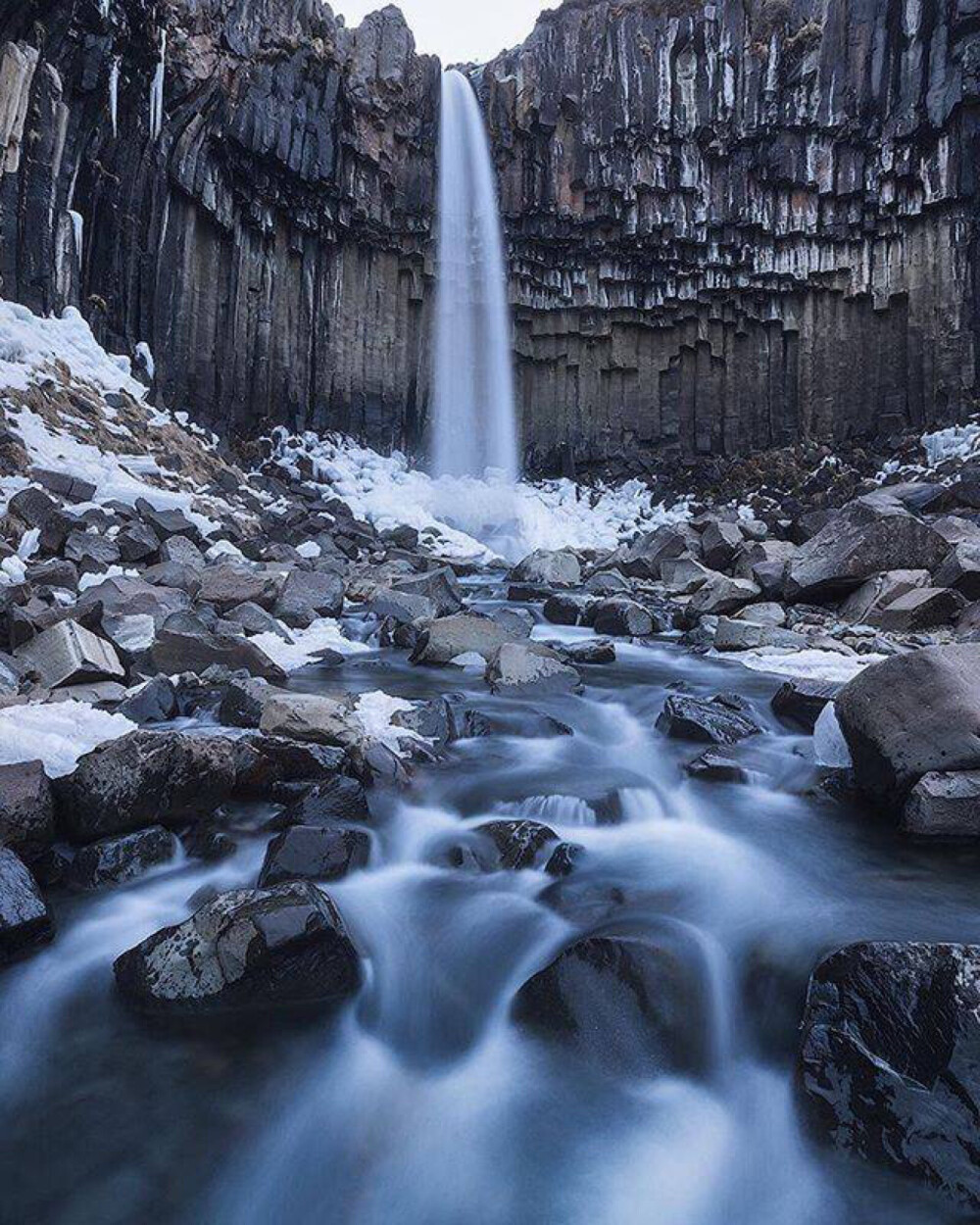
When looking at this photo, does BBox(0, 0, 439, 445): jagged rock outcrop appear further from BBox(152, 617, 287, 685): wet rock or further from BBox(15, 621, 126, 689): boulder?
BBox(15, 621, 126, 689): boulder

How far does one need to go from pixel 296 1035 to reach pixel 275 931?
33 cm

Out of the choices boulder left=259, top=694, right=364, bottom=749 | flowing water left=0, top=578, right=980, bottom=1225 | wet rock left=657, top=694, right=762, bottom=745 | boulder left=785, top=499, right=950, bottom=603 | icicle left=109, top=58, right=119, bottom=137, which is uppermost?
icicle left=109, top=58, right=119, bottom=137

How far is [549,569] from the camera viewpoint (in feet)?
48.5

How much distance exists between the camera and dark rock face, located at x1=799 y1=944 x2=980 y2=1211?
5.61 ft

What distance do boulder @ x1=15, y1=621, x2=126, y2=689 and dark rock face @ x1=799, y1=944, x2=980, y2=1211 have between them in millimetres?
4382

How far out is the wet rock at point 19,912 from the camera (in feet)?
8.14

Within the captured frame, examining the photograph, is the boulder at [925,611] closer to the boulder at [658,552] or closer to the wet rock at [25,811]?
the boulder at [658,552]

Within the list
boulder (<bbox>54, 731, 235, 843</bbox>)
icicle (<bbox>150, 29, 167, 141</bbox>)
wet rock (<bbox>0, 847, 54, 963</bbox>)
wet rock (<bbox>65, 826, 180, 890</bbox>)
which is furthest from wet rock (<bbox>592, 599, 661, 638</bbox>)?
icicle (<bbox>150, 29, 167, 141</bbox>)

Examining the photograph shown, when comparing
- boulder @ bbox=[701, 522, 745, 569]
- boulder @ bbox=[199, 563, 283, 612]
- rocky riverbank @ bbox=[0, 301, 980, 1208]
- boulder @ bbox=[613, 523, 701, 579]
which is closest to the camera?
rocky riverbank @ bbox=[0, 301, 980, 1208]

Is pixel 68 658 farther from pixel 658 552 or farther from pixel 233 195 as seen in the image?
pixel 233 195

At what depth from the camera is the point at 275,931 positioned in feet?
7.50

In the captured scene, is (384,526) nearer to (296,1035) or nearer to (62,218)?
(62,218)

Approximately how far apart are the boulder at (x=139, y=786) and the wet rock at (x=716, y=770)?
2.57m

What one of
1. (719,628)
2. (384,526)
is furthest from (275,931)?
(384,526)
